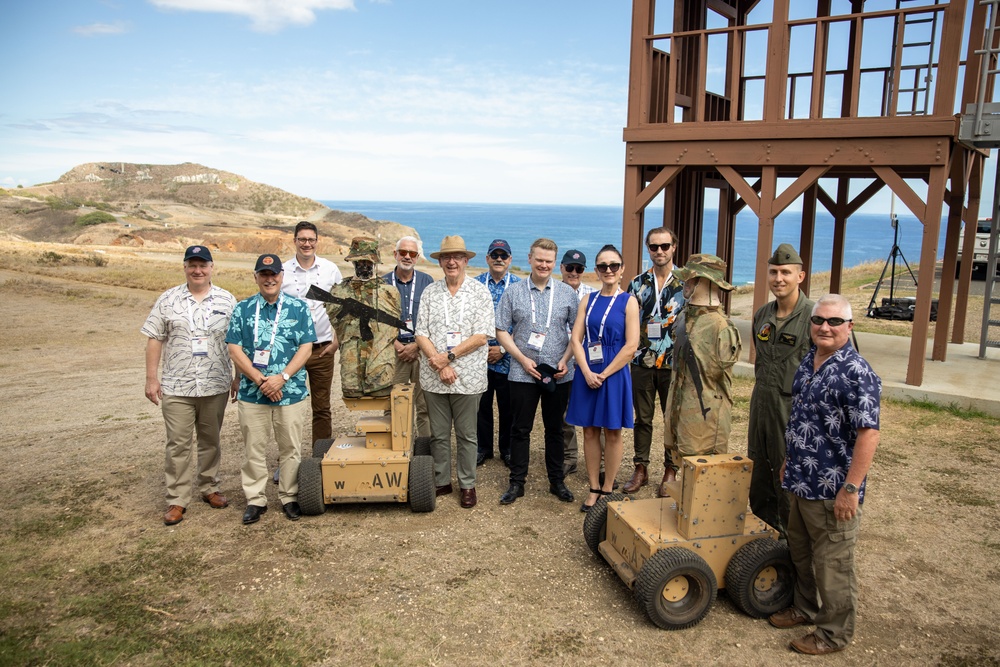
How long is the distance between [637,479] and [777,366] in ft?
6.32

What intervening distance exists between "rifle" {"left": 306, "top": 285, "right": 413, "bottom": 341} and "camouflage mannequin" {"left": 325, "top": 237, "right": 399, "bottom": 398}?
0.02m

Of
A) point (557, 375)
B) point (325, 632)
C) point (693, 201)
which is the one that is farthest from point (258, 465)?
point (693, 201)

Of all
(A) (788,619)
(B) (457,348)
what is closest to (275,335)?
(B) (457,348)

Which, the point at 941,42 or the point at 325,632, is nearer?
the point at 325,632

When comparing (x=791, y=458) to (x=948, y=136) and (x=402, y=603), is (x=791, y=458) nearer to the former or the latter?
(x=402, y=603)

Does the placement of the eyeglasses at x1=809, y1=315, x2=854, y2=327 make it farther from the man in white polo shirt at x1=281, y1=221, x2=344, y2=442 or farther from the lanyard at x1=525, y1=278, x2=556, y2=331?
the man in white polo shirt at x1=281, y1=221, x2=344, y2=442

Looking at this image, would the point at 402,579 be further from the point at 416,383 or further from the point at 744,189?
the point at 744,189

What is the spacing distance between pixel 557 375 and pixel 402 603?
201 centimetres

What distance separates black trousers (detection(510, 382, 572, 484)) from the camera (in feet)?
17.5

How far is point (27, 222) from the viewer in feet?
140

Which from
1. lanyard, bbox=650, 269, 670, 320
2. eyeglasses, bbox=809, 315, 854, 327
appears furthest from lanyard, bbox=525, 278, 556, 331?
eyeglasses, bbox=809, 315, 854, 327

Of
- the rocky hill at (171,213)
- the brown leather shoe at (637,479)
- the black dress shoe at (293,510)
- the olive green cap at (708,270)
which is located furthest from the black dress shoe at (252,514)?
the rocky hill at (171,213)

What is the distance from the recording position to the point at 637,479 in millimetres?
5695

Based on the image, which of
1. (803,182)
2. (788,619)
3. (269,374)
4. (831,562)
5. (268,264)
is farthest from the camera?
(803,182)
